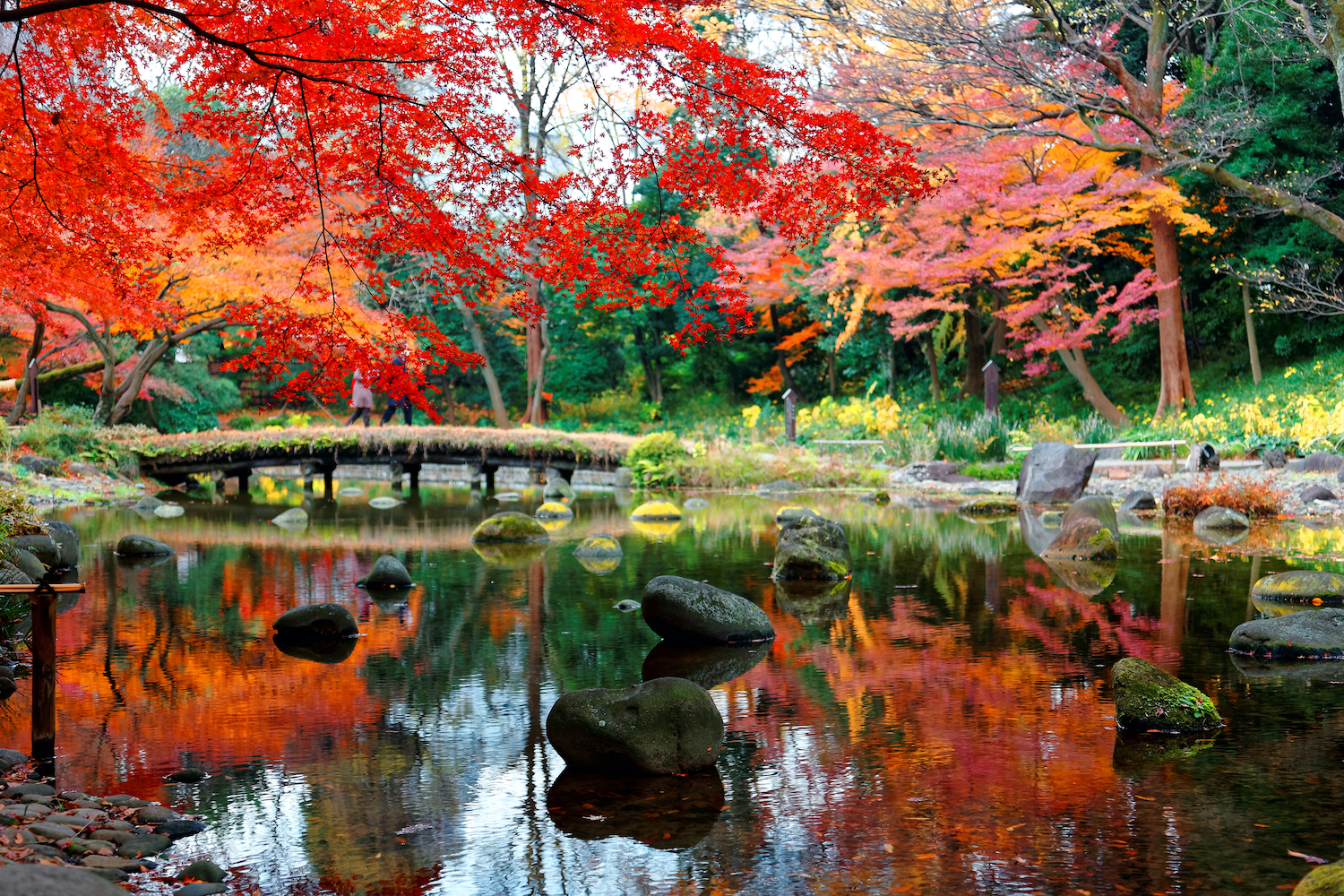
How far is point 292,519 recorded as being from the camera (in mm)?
14289

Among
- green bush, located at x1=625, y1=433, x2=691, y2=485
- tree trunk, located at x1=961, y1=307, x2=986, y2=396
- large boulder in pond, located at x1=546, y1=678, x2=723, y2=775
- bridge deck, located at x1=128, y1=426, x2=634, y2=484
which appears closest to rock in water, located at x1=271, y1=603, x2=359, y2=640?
large boulder in pond, located at x1=546, y1=678, x2=723, y2=775

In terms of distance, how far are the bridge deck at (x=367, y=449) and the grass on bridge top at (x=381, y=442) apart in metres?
0.01

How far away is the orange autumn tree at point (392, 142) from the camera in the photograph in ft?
20.7

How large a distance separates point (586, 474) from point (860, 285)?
6757 millimetres

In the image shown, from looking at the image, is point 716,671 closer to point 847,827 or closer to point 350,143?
point 847,827

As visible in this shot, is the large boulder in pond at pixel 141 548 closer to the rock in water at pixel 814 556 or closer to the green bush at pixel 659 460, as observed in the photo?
the rock in water at pixel 814 556

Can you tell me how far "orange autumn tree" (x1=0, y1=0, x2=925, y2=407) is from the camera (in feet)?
20.7

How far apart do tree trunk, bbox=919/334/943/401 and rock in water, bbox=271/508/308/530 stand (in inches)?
607

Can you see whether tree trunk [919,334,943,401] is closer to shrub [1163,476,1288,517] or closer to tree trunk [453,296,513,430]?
tree trunk [453,296,513,430]

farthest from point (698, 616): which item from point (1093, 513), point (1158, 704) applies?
point (1093, 513)

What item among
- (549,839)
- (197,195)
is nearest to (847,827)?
(549,839)

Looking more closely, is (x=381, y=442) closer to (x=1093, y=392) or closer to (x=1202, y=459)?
(x=1202, y=459)

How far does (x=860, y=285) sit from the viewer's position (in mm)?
22812

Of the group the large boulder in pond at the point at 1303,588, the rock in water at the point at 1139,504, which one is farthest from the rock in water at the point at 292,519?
the large boulder in pond at the point at 1303,588
